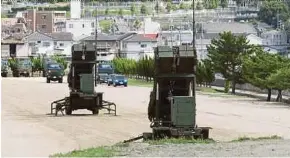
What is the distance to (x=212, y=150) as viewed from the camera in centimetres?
1659

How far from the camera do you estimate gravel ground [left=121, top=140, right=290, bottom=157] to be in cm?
1577

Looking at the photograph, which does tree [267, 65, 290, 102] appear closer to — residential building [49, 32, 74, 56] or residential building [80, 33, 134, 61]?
residential building [80, 33, 134, 61]

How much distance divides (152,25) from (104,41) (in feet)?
131

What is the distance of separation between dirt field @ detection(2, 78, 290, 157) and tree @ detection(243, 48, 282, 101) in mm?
4860

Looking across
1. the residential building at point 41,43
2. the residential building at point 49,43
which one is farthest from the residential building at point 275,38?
the residential building at point 41,43

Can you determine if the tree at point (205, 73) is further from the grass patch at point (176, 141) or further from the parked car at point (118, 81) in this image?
the grass patch at point (176, 141)

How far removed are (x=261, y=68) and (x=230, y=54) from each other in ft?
21.5

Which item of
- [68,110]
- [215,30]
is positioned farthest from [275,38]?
[68,110]

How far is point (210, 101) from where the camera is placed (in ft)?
159

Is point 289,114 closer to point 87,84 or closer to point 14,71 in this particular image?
point 87,84

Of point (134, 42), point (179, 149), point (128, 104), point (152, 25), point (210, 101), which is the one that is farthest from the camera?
point (152, 25)

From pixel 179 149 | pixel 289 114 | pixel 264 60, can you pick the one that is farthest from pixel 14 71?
pixel 179 149

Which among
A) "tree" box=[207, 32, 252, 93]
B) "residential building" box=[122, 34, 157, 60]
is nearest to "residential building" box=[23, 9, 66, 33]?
"residential building" box=[122, 34, 157, 60]

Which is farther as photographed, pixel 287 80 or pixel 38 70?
Answer: pixel 38 70
